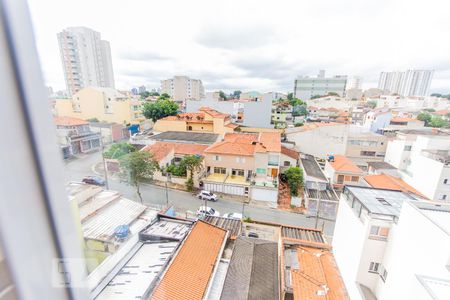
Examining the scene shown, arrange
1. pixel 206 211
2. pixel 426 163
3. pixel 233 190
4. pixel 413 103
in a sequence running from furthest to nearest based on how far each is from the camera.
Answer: pixel 413 103 → pixel 233 190 → pixel 426 163 → pixel 206 211

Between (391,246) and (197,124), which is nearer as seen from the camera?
(391,246)

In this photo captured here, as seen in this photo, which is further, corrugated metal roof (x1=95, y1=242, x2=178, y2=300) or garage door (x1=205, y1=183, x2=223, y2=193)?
garage door (x1=205, y1=183, x2=223, y2=193)

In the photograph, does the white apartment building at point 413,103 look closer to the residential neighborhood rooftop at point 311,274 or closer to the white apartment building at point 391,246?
the white apartment building at point 391,246

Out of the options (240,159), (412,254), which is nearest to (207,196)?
(240,159)

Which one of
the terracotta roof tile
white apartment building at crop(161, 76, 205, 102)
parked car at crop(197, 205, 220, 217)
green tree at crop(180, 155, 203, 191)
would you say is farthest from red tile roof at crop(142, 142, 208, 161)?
white apartment building at crop(161, 76, 205, 102)

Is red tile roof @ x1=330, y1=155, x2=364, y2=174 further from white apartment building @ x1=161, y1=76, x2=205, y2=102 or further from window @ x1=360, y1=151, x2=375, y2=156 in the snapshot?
white apartment building @ x1=161, y1=76, x2=205, y2=102

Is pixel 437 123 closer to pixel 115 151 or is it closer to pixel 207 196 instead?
pixel 207 196
